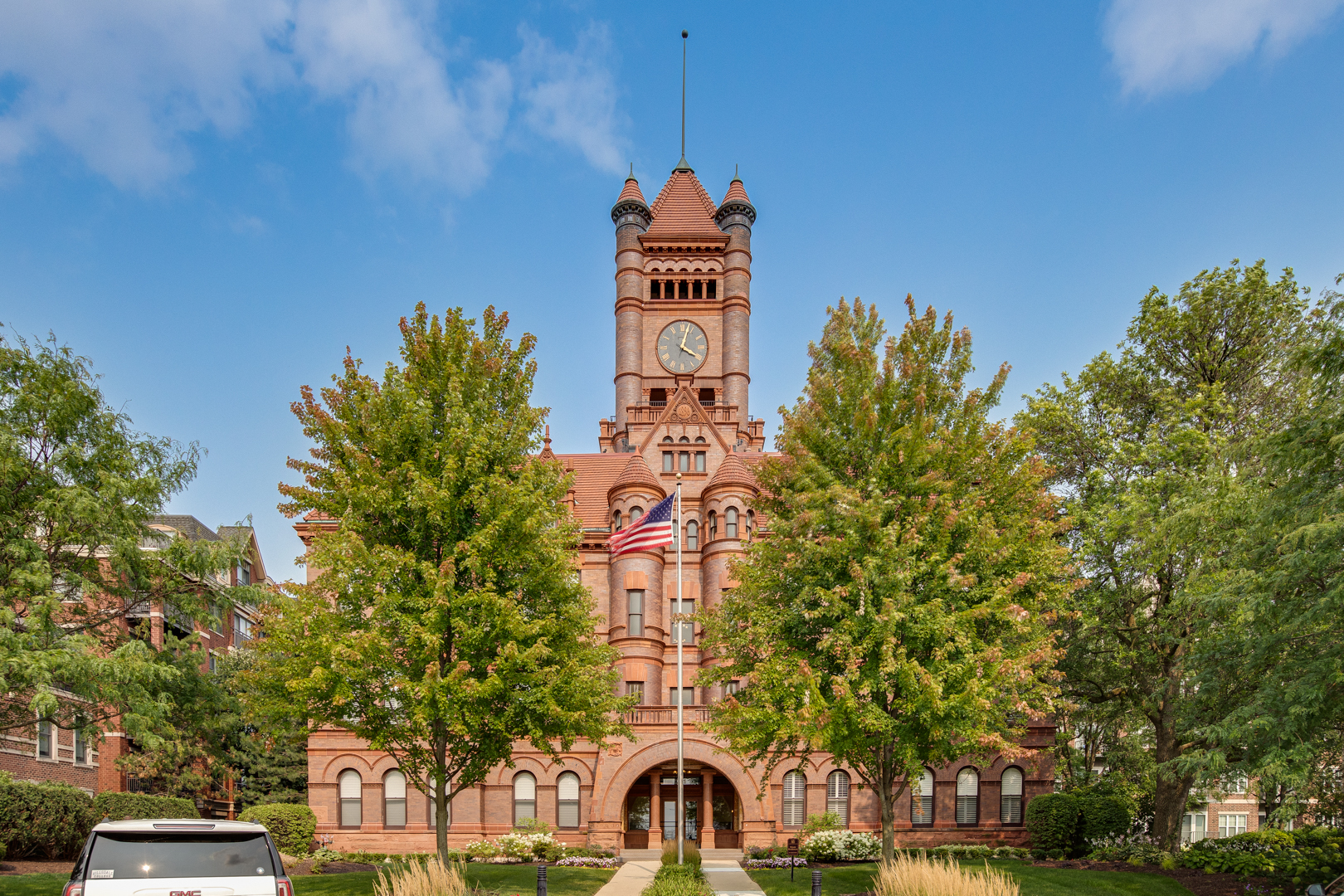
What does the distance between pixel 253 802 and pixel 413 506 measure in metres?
29.2

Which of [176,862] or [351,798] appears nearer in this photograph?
[176,862]

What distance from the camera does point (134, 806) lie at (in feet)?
98.6

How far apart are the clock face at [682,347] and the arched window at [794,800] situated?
86.0 ft

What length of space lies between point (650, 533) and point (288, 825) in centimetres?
1757

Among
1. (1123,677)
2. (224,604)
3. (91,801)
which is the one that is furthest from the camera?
(1123,677)

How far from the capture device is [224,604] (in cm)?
2048

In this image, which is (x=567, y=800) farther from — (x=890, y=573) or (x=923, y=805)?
(x=890, y=573)

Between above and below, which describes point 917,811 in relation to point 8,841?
below

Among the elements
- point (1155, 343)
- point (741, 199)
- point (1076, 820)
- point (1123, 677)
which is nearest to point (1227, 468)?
point (1155, 343)

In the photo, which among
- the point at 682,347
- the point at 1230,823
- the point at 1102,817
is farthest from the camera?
the point at 1230,823

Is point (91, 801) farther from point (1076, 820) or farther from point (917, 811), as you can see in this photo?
point (1076, 820)

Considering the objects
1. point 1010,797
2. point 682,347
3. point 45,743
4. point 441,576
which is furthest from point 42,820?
point 682,347

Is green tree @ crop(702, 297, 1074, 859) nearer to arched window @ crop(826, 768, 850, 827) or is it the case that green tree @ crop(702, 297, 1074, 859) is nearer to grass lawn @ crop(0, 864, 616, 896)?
grass lawn @ crop(0, 864, 616, 896)

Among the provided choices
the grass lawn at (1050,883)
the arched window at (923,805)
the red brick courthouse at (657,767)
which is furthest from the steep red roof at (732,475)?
the grass lawn at (1050,883)
